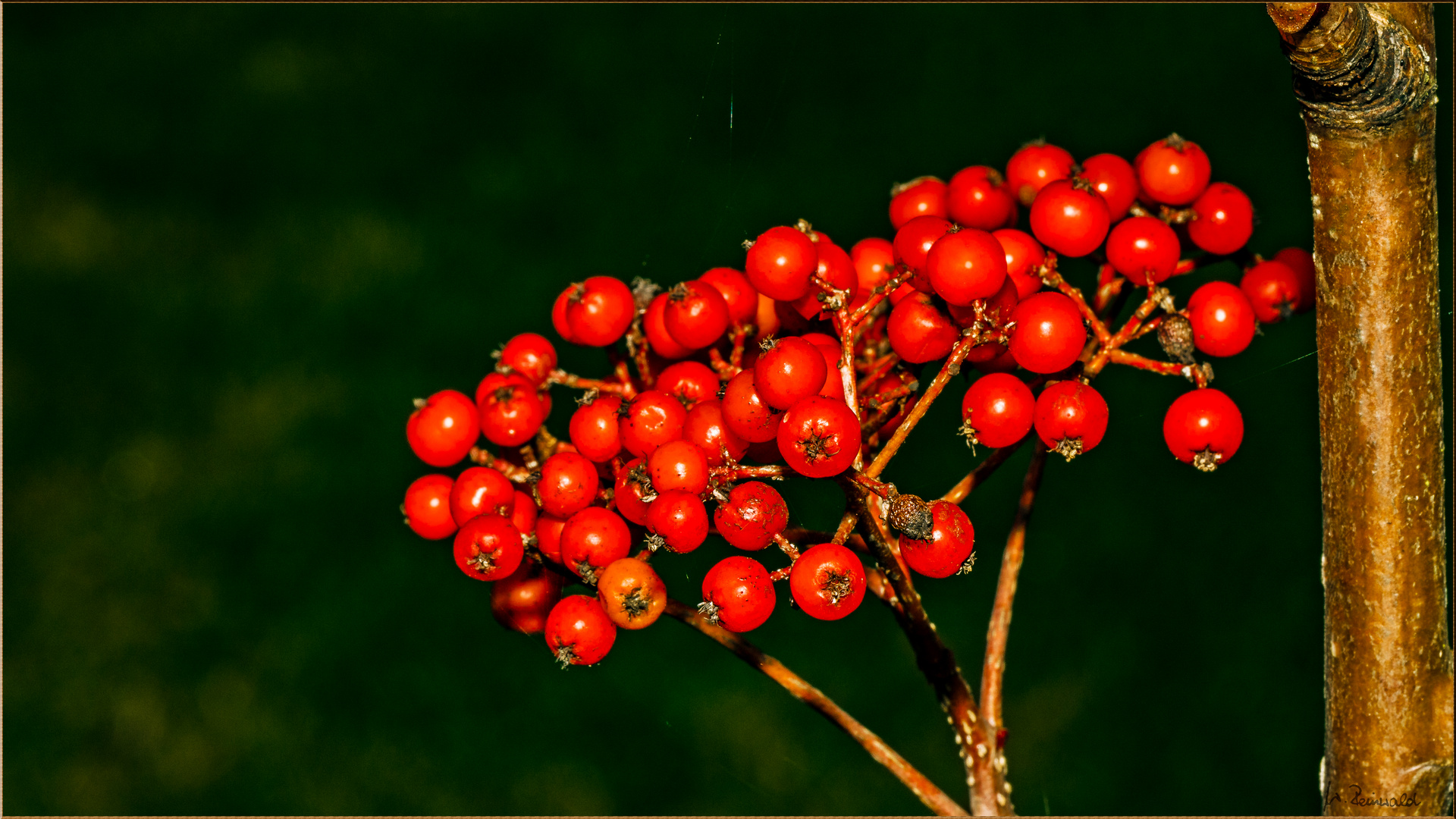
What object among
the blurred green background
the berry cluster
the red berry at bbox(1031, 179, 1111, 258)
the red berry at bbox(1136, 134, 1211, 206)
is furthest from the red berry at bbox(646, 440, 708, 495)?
the blurred green background

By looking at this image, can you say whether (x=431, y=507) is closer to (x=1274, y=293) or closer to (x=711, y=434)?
(x=711, y=434)

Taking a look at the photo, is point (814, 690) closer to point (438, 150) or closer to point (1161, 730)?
point (1161, 730)

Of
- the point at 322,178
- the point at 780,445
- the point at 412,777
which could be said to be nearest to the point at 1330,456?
the point at 780,445

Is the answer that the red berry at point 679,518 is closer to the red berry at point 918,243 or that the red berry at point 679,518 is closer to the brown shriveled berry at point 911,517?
the brown shriveled berry at point 911,517

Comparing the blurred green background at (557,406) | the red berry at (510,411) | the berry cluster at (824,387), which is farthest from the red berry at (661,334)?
the blurred green background at (557,406)

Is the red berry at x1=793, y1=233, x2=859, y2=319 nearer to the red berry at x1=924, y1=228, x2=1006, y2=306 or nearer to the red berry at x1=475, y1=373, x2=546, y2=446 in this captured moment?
the red berry at x1=924, y1=228, x2=1006, y2=306

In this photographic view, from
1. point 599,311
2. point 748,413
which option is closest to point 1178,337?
point 748,413
